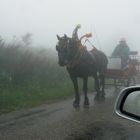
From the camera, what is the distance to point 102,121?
9.52 metres

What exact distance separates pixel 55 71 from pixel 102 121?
10020 mm

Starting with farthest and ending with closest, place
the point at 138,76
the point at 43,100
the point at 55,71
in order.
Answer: the point at 55,71
the point at 138,76
the point at 43,100

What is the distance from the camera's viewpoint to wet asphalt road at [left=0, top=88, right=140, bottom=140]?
7961 millimetres

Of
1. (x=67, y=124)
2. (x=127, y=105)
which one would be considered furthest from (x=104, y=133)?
(x=127, y=105)

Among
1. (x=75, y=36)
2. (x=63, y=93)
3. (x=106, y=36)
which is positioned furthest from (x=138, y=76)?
(x=106, y=36)

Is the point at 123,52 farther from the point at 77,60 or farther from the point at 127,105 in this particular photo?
the point at 127,105

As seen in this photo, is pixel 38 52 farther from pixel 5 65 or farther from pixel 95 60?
pixel 95 60

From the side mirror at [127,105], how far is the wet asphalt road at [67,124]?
379 centimetres

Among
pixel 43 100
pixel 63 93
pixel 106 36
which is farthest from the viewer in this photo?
pixel 106 36

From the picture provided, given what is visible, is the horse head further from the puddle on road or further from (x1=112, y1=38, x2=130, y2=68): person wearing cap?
(x1=112, y1=38, x2=130, y2=68): person wearing cap

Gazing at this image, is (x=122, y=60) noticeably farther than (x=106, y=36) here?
No

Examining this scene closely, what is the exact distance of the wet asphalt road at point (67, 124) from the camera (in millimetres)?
7961

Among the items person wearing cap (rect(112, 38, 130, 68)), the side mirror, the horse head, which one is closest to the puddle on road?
the horse head

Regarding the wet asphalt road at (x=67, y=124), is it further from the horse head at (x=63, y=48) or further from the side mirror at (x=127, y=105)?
the side mirror at (x=127, y=105)
